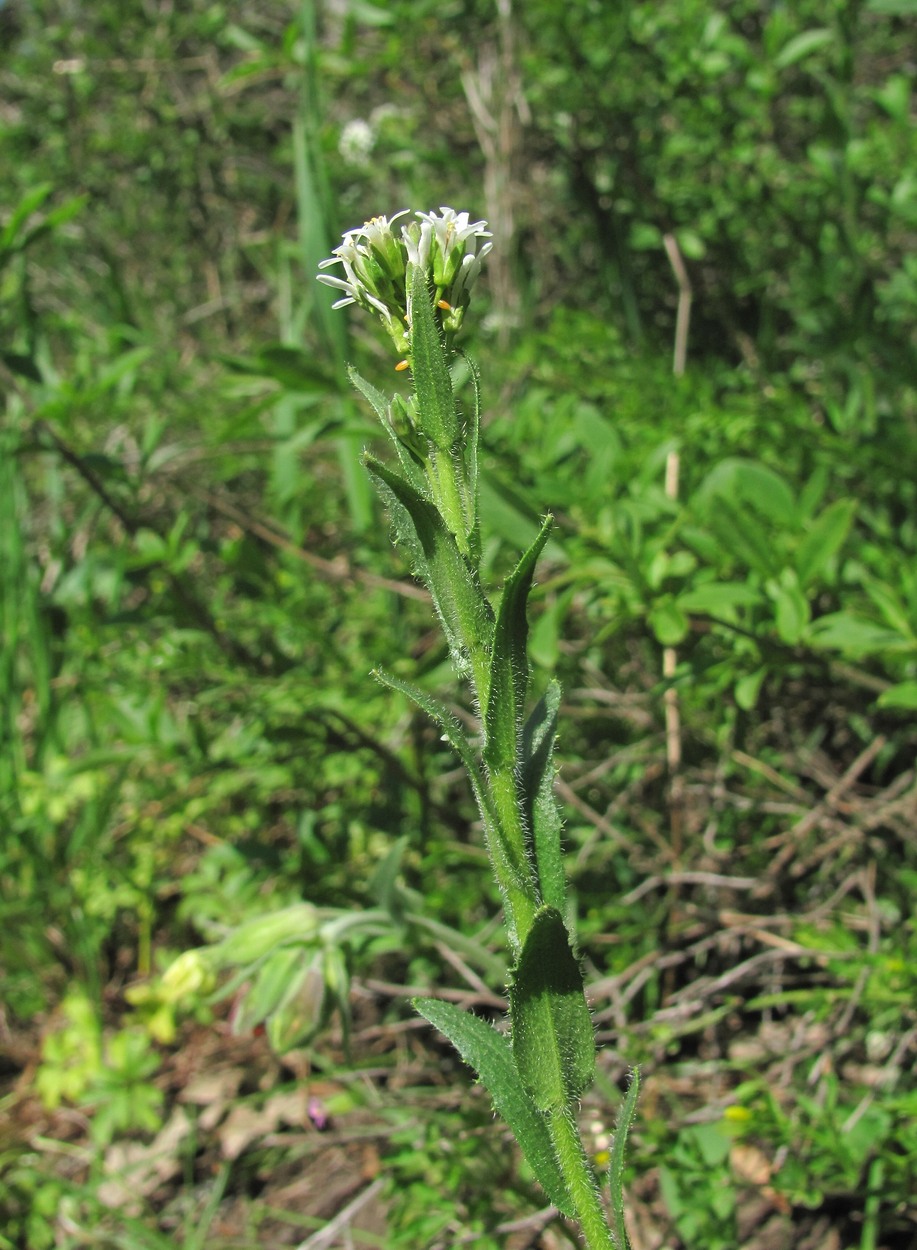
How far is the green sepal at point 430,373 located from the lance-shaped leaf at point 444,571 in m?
0.05

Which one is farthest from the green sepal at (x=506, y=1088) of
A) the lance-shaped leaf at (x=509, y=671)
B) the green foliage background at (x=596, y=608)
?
the green foliage background at (x=596, y=608)

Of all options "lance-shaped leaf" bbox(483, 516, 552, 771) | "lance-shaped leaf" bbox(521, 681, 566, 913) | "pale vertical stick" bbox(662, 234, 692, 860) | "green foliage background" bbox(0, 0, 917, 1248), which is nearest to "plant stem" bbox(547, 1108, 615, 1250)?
"lance-shaped leaf" bbox(521, 681, 566, 913)

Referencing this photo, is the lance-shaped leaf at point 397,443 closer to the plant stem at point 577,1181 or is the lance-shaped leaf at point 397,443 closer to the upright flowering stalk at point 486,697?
the upright flowering stalk at point 486,697

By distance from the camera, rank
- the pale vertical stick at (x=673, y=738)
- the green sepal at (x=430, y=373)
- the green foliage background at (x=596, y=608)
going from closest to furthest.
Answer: the green sepal at (x=430, y=373) < the green foliage background at (x=596, y=608) < the pale vertical stick at (x=673, y=738)

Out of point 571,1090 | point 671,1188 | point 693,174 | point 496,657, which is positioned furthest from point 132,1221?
point 693,174

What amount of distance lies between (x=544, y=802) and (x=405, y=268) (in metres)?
0.48

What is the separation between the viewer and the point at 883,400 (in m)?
2.48

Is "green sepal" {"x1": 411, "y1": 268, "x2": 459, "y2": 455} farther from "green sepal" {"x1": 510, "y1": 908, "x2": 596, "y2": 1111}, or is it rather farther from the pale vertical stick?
the pale vertical stick

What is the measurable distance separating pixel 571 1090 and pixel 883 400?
1.96 meters

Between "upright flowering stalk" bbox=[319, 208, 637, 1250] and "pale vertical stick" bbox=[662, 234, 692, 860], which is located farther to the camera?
"pale vertical stick" bbox=[662, 234, 692, 860]

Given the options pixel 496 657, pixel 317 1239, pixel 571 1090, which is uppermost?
pixel 496 657

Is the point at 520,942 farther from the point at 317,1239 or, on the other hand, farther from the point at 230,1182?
the point at 230,1182

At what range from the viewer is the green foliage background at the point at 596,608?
1758 mm

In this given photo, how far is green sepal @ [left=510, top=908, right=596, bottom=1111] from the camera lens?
0.90 metres
